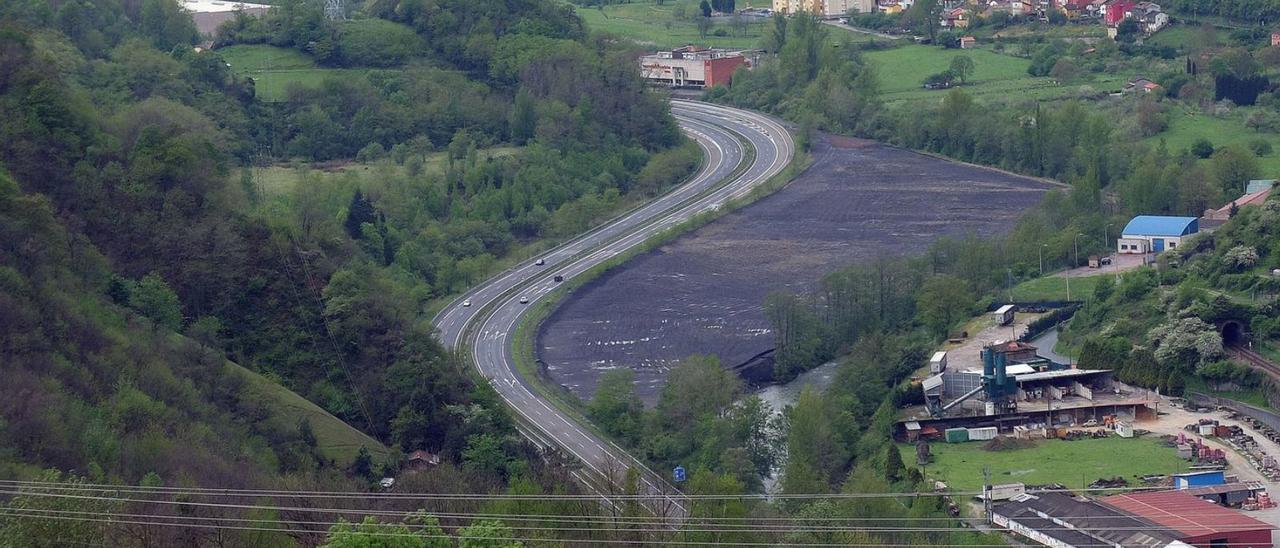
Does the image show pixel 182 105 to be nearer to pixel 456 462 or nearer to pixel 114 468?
pixel 456 462

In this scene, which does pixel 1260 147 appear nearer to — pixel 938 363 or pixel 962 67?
pixel 962 67

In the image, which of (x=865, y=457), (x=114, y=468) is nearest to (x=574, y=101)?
(x=865, y=457)

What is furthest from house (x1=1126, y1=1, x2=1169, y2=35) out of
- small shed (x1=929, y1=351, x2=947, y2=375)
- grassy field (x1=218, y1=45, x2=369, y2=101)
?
small shed (x1=929, y1=351, x2=947, y2=375)

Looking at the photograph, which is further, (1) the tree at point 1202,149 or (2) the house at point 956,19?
(2) the house at point 956,19

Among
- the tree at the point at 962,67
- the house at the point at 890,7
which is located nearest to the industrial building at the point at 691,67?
the tree at the point at 962,67

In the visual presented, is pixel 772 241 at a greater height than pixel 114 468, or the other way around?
pixel 114 468

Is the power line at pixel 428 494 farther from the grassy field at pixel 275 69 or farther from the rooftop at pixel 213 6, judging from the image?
the rooftop at pixel 213 6
